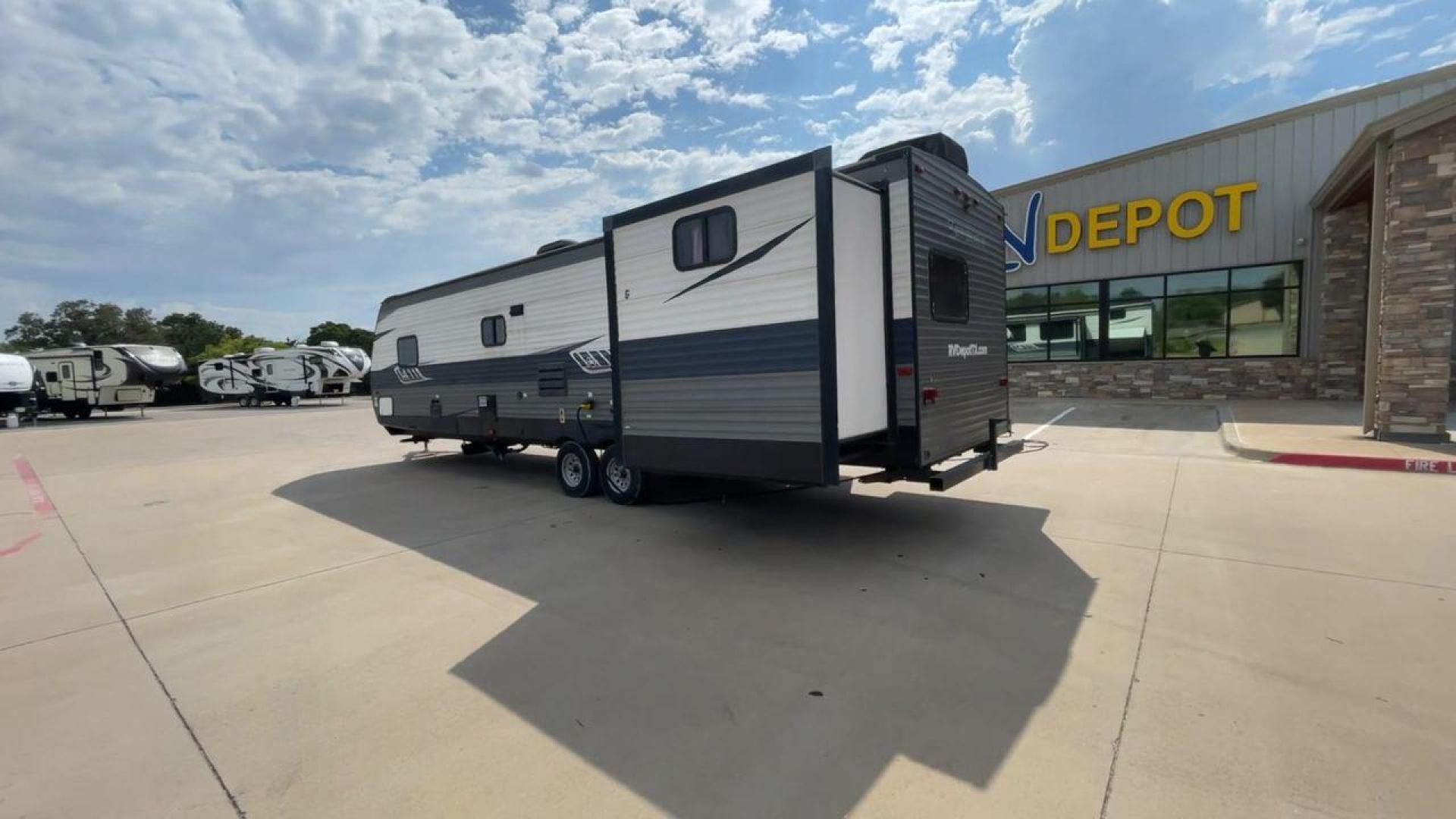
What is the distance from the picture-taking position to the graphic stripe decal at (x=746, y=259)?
16.3 feet

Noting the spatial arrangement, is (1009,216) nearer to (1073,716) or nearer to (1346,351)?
(1346,351)

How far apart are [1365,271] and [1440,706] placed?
1558 centimetres

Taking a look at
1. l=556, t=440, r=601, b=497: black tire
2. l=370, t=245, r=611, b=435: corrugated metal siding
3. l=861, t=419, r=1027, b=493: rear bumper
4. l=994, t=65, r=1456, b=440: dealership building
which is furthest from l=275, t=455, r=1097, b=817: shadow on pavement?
l=994, t=65, r=1456, b=440: dealership building

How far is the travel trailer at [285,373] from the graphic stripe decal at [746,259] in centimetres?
3171

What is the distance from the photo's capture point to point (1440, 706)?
2.92 m

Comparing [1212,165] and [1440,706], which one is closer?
[1440,706]

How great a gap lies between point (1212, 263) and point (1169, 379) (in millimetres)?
2892

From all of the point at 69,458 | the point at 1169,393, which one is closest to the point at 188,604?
the point at 69,458

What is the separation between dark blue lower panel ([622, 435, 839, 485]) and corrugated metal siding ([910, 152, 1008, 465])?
38.7 inches

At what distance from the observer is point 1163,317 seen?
16.2 meters

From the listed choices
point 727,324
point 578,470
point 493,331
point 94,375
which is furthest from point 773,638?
point 94,375

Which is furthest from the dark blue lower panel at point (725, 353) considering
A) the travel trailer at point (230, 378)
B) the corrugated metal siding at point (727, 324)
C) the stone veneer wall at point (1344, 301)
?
the travel trailer at point (230, 378)

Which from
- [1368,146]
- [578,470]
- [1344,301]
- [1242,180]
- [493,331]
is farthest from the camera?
[1242,180]

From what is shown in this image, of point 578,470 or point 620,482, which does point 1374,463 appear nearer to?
point 620,482
